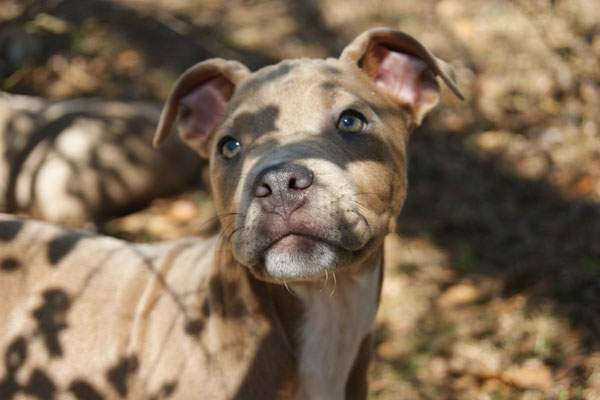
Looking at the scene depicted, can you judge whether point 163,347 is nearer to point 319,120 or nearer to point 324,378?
point 324,378

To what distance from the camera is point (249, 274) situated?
3258 millimetres

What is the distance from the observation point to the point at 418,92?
3.83 m

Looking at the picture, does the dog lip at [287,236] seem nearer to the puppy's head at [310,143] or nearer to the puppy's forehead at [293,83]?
the puppy's head at [310,143]

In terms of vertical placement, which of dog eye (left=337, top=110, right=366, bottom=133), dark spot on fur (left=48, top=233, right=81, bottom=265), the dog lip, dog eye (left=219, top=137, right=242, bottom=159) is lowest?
dark spot on fur (left=48, top=233, right=81, bottom=265)

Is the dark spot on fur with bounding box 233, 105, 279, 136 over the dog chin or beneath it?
over

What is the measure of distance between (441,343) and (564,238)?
→ 5.14 feet

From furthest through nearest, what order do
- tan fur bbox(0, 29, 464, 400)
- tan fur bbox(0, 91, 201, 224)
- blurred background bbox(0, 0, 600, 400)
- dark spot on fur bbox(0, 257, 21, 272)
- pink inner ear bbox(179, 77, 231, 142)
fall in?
tan fur bbox(0, 91, 201, 224), blurred background bbox(0, 0, 600, 400), pink inner ear bbox(179, 77, 231, 142), dark spot on fur bbox(0, 257, 21, 272), tan fur bbox(0, 29, 464, 400)

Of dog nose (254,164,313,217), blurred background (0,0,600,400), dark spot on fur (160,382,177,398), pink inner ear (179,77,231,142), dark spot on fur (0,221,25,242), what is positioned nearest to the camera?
dog nose (254,164,313,217)

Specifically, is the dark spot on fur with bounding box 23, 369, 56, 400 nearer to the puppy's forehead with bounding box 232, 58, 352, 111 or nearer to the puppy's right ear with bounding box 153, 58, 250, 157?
the puppy's right ear with bounding box 153, 58, 250, 157

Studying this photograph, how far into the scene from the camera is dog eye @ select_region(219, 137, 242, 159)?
11.3 ft

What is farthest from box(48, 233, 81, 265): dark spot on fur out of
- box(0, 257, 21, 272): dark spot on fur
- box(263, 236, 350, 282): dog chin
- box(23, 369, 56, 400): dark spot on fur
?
box(263, 236, 350, 282): dog chin

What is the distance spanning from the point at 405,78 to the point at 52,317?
89.9 inches

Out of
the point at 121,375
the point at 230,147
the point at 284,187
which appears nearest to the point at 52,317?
the point at 121,375

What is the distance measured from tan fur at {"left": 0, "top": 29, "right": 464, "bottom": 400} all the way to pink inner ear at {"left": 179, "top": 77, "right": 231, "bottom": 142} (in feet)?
0.13
